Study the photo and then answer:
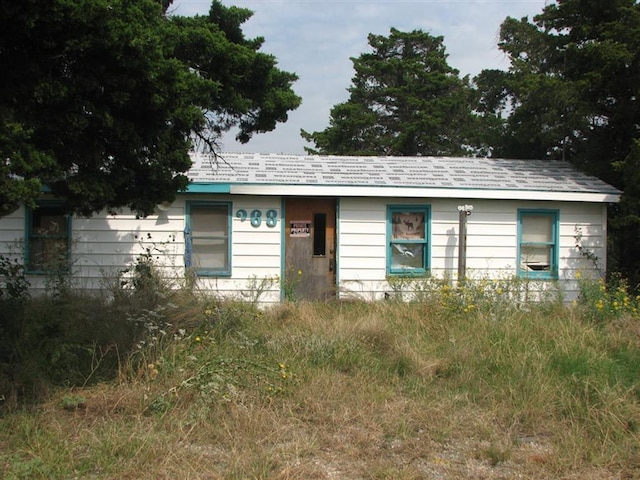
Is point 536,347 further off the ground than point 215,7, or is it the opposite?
point 215,7

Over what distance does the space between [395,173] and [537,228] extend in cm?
283

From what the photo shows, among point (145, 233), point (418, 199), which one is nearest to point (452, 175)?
point (418, 199)

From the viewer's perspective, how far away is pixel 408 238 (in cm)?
1020

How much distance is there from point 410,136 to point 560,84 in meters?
13.3

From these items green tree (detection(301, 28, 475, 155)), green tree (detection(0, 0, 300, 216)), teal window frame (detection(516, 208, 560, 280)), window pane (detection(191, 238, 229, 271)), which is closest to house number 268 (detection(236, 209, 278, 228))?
window pane (detection(191, 238, 229, 271))

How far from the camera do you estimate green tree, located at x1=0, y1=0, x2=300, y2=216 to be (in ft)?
12.9

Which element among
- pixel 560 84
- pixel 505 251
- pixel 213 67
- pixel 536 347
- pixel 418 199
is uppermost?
pixel 560 84

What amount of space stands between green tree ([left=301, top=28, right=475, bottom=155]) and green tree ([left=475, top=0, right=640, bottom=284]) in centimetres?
1049

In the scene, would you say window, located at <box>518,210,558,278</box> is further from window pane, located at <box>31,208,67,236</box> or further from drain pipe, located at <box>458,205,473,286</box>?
window pane, located at <box>31,208,67,236</box>

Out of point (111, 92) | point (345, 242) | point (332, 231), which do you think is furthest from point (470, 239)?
point (111, 92)

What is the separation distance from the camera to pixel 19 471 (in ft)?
12.1

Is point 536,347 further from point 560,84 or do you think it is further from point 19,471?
point 560,84

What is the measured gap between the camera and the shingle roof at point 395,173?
990cm

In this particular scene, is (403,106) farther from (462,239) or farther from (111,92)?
(111,92)
